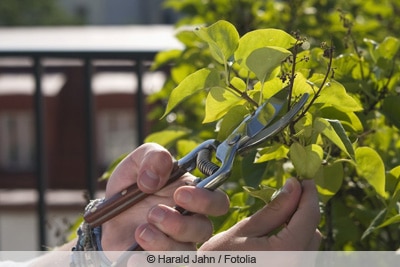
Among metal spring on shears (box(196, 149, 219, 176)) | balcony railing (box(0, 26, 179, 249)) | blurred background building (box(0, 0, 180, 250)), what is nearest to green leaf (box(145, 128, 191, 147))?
blurred background building (box(0, 0, 180, 250))

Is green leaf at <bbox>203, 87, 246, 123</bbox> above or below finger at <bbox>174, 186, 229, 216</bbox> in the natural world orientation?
above

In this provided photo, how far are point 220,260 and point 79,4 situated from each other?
35718 mm

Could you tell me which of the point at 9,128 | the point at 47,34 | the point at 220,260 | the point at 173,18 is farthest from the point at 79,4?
the point at 220,260

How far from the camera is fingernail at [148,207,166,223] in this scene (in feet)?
3.64

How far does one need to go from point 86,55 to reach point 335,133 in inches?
69.2

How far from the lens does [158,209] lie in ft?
3.65

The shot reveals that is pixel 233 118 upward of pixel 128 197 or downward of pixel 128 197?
upward

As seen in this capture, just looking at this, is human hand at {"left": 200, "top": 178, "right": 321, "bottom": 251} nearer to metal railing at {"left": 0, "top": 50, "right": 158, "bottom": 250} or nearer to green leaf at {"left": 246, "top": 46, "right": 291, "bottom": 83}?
green leaf at {"left": 246, "top": 46, "right": 291, "bottom": 83}

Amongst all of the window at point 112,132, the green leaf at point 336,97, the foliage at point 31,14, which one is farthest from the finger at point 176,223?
the foliage at point 31,14

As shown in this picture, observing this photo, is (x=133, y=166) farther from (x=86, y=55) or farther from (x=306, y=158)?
(x=86, y=55)

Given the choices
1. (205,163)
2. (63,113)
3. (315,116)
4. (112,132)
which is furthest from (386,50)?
(112,132)

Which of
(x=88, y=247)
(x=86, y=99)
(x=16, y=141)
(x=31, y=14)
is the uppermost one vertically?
(x=88, y=247)

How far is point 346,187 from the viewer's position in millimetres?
1633

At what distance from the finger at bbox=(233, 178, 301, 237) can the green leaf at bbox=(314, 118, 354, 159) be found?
0.07 meters
